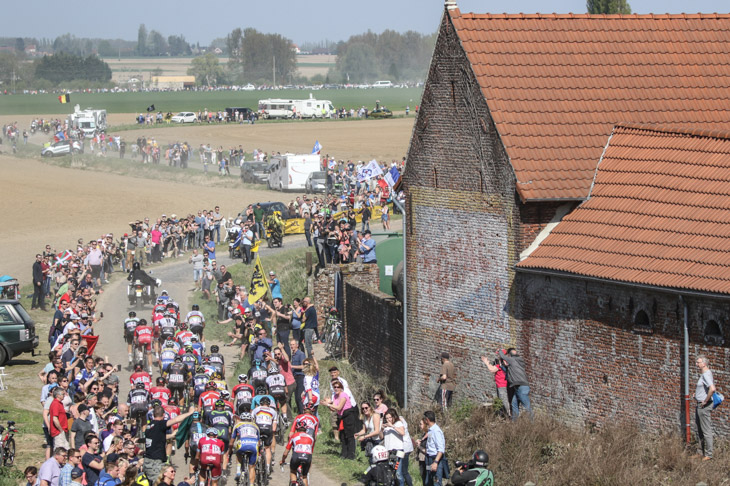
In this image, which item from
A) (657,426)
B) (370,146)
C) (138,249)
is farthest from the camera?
(370,146)

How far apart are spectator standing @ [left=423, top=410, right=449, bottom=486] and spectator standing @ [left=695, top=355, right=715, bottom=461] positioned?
3.80 metres

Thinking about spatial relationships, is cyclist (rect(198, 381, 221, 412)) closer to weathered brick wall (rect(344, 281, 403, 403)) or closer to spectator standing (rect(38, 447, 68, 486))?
spectator standing (rect(38, 447, 68, 486))

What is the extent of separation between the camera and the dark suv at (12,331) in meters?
25.3

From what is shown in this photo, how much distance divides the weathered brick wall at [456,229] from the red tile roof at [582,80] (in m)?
0.43

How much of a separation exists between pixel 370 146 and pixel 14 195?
88.1 ft

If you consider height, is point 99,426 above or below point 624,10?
below

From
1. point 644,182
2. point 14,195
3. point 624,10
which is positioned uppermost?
point 624,10

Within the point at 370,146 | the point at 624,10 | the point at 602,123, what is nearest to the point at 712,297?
the point at 602,123

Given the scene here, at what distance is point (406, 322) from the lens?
22.3 metres

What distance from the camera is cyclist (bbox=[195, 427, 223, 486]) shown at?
49.0 ft

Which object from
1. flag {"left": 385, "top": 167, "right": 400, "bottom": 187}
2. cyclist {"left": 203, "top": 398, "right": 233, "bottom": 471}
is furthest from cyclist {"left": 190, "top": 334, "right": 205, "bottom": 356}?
flag {"left": 385, "top": 167, "right": 400, "bottom": 187}

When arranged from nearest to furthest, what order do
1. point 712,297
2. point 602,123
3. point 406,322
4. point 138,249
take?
point 712,297 < point 602,123 < point 406,322 < point 138,249

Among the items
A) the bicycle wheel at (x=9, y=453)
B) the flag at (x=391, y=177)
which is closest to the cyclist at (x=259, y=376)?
the bicycle wheel at (x=9, y=453)

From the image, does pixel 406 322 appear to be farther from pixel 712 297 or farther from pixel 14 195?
pixel 14 195
